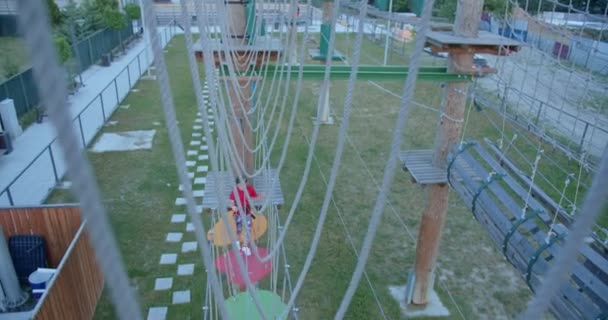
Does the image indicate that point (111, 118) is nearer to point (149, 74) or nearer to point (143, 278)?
point (149, 74)

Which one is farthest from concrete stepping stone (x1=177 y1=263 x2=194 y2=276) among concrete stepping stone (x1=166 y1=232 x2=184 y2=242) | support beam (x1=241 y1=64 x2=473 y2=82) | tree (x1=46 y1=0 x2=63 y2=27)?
tree (x1=46 y1=0 x2=63 y2=27)

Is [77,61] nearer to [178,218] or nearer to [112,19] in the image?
[112,19]

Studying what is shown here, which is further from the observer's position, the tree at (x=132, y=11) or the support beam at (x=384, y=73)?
the tree at (x=132, y=11)

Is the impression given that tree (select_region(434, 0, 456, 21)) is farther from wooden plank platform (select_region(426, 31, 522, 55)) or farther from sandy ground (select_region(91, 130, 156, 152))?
wooden plank platform (select_region(426, 31, 522, 55))

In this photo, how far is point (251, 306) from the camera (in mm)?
2150

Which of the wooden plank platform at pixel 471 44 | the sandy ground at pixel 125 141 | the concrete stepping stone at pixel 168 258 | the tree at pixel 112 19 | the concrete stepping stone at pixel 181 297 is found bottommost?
the concrete stepping stone at pixel 181 297

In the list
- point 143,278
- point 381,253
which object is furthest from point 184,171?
point 381,253

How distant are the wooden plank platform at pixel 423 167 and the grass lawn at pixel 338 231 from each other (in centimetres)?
103

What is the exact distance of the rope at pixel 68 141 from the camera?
0.26 metres

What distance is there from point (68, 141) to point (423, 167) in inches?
95.9

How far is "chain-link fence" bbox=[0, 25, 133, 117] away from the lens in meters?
5.58

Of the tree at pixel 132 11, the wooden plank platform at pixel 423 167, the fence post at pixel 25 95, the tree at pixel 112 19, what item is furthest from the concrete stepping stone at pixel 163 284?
the tree at pixel 132 11

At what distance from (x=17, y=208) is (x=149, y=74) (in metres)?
6.06

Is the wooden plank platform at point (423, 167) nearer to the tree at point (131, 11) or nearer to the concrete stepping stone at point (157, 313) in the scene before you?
the concrete stepping stone at point (157, 313)
